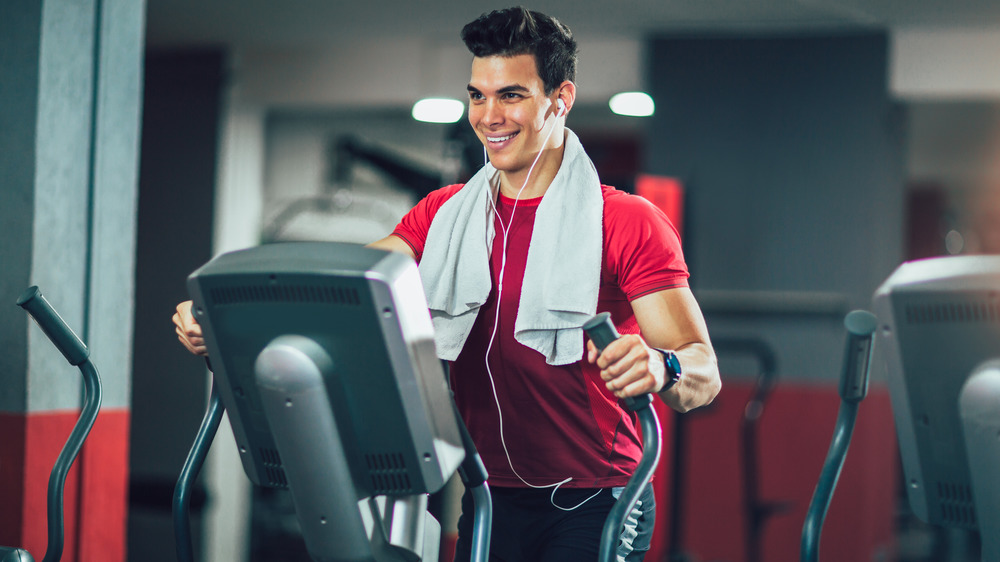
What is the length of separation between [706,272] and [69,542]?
321 centimetres

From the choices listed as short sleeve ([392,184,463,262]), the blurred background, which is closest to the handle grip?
short sleeve ([392,184,463,262])

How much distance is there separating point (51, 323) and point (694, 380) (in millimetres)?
966

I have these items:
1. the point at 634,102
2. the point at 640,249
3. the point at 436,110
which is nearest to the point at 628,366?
the point at 640,249

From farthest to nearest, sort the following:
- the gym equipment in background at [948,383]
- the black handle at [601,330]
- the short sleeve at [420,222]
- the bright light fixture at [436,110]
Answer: the bright light fixture at [436,110] < the short sleeve at [420,222] < the black handle at [601,330] < the gym equipment in background at [948,383]

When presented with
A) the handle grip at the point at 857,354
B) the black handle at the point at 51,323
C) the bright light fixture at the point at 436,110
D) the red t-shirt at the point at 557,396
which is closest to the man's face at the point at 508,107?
the red t-shirt at the point at 557,396

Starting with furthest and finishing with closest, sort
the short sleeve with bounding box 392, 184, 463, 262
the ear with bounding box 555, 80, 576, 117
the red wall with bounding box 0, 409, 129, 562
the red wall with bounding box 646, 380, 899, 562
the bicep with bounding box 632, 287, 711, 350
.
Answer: the red wall with bounding box 646, 380, 899, 562, the red wall with bounding box 0, 409, 129, 562, the short sleeve with bounding box 392, 184, 463, 262, the ear with bounding box 555, 80, 576, 117, the bicep with bounding box 632, 287, 711, 350

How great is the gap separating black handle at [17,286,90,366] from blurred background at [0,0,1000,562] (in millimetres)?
2204

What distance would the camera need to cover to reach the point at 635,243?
1.46 metres

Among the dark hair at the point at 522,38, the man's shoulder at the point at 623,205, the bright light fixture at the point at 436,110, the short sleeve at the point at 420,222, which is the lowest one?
the man's shoulder at the point at 623,205

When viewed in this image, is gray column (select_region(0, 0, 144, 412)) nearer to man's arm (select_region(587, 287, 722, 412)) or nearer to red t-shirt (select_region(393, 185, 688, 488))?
red t-shirt (select_region(393, 185, 688, 488))

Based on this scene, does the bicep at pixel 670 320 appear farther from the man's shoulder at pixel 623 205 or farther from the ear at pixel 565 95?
the ear at pixel 565 95

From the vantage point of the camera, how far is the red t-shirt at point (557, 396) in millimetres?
1493

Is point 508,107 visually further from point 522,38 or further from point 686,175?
point 686,175

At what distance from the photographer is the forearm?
1329 millimetres
